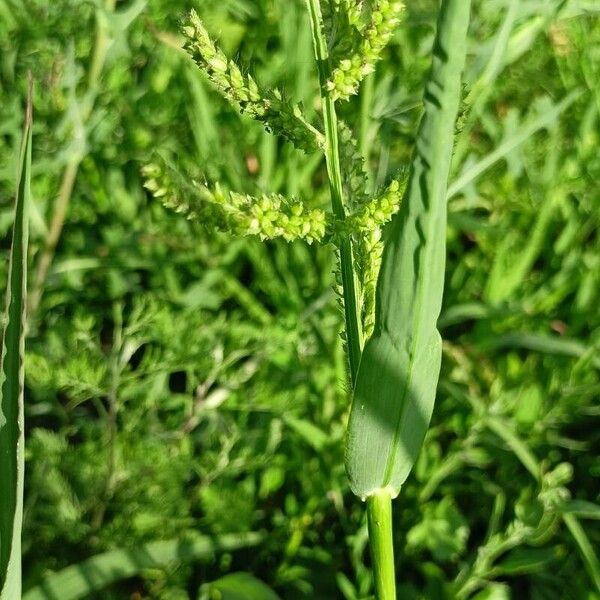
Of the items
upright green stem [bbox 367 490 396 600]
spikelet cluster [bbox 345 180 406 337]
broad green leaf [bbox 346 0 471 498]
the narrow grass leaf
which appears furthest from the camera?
the narrow grass leaf

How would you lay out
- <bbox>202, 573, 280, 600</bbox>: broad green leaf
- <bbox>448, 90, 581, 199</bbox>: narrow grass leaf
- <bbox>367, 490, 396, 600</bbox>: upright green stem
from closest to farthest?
<bbox>367, 490, 396, 600</bbox>: upright green stem
<bbox>202, 573, 280, 600</bbox>: broad green leaf
<bbox>448, 90, 581, 199</bbox>: narrow grass leaf

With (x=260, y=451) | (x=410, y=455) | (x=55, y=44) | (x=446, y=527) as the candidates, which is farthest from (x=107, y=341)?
(x=410, y=455)

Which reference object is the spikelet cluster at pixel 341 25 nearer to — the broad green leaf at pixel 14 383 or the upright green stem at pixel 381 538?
the broad green leaf at pixel 14 383

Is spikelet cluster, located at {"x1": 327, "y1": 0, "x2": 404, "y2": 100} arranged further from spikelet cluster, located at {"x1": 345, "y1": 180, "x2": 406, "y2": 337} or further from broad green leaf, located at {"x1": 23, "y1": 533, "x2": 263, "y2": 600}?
broad green leaf, located at {"x1": 23, "y1": 533, "x2": 263, "y2": 600}

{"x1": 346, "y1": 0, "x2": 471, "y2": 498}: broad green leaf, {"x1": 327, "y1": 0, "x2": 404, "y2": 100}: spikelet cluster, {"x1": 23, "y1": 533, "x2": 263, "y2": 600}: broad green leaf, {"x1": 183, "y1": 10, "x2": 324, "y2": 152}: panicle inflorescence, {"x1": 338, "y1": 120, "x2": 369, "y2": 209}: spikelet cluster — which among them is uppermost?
{"x1": 327, "y1": 0, "x2": 404, "y2": 100}: spikelet cluster

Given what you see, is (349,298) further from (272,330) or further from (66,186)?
(66,186)

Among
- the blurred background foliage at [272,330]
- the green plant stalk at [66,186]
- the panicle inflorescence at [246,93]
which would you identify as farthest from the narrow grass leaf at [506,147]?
the panicle inflorescence at [246,93]

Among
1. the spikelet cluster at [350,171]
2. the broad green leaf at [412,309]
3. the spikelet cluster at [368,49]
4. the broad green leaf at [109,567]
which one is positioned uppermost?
the spikelet cluster at [368,49]

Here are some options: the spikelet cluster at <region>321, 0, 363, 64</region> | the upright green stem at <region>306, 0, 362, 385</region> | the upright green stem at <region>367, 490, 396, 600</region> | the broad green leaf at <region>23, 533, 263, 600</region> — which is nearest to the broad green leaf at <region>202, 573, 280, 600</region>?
the broad green leaf at <region>23, 533, 263, 600</region>
